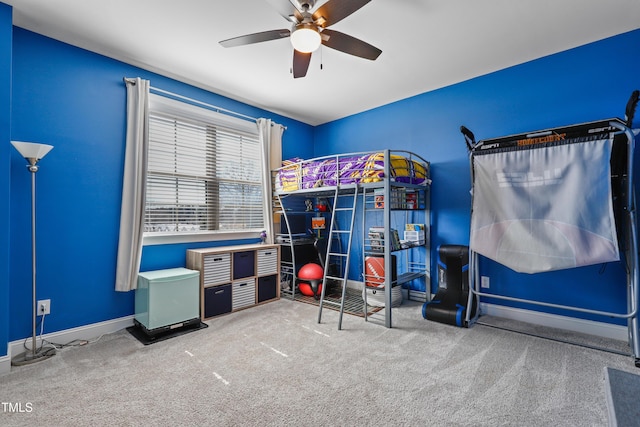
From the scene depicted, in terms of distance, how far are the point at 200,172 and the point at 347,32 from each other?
2279mm

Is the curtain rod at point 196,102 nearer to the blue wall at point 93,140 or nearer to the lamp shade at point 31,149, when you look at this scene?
the blue wall at point 93,140

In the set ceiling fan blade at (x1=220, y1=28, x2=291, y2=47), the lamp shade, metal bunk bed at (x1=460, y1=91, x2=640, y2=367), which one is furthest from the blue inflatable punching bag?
the lamp shade

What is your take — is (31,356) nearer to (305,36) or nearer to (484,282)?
(305,36)

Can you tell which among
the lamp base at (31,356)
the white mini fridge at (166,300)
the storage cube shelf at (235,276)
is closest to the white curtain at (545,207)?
the storage cube shelf at (235,276)

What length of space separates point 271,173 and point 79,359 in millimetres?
2865

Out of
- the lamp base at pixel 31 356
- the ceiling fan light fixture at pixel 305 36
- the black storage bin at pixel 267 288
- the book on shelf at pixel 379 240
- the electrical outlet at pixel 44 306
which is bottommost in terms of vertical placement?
the lamp base at pixel 31 356

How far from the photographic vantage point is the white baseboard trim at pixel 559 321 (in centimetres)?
255

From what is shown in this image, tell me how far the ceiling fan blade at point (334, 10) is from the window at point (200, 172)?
213cm

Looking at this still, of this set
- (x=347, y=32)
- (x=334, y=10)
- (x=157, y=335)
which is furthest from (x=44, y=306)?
(x=347, y=32)

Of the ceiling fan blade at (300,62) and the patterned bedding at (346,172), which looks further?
the patterned bedding at (346,172)

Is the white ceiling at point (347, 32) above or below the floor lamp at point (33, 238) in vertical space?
above

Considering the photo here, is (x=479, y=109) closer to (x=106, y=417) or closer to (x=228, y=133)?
(x=228, y=133)

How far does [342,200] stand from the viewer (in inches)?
180

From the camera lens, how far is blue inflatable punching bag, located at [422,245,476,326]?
2941 millimetres
